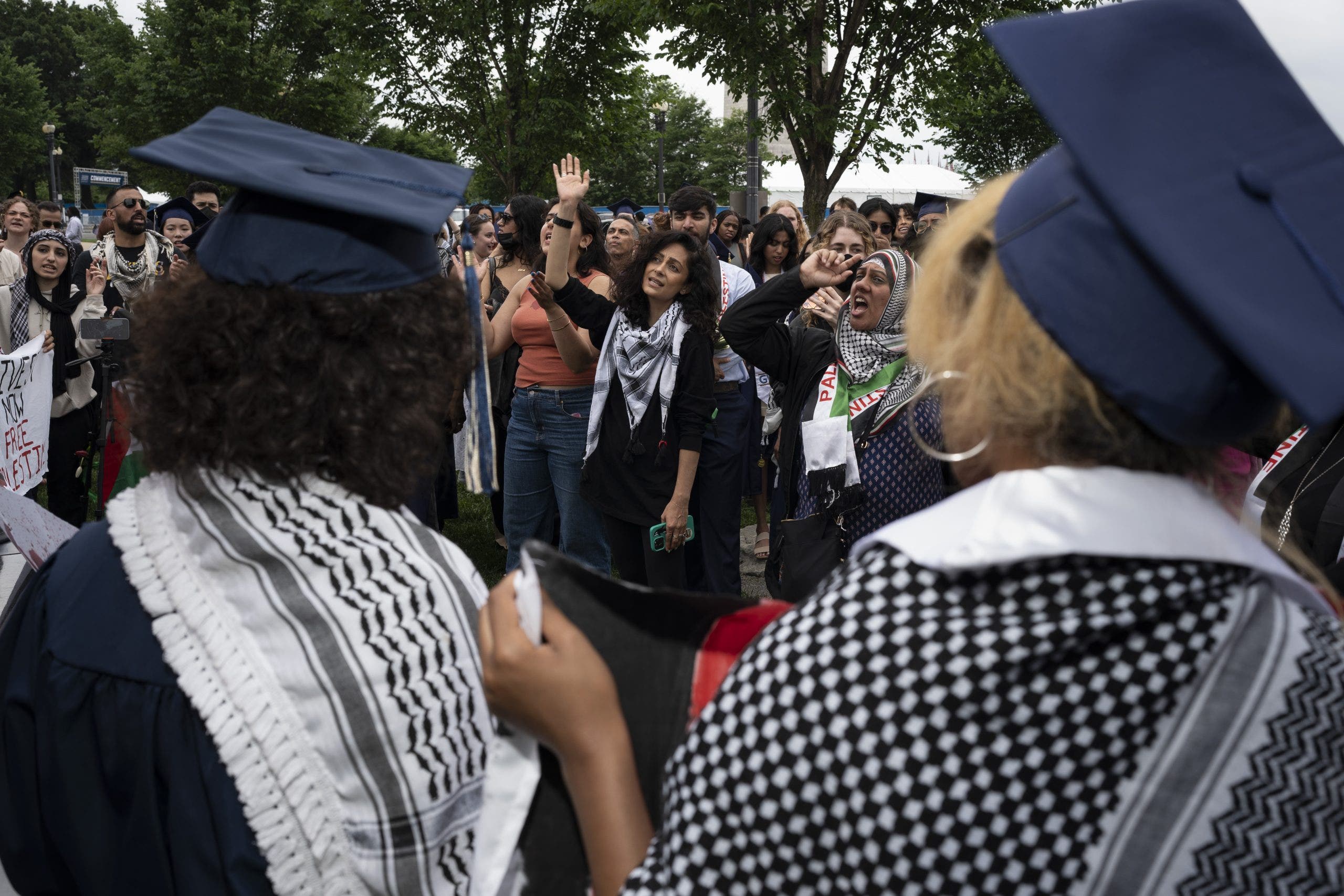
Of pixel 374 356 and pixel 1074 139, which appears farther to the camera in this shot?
pixel 374 356

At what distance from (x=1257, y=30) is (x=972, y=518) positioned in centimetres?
53

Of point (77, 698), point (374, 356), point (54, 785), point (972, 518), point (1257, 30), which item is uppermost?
point (1257, 30)

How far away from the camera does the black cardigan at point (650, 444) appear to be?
452 cm

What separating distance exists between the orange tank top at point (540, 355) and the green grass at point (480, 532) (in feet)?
4.32

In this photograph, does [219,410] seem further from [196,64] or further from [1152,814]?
[196,64]

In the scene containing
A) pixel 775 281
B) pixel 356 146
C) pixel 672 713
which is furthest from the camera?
pixel 775 281

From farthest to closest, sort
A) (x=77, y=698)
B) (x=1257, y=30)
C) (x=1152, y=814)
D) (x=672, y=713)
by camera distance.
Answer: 1. (x=77, y=698)
2. (x=672, y=713)
3. (x=1257, y=30)
4. (x=1152, y=814)

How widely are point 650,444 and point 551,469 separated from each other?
66 centimetres

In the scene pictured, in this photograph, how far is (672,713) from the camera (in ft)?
3.89

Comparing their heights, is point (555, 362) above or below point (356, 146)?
below

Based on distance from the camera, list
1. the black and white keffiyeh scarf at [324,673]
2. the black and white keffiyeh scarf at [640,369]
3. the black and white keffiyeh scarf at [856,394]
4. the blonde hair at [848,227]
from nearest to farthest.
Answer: the black and white keffiyeh scarf at [324,673] → the black and white keffiyeh scarf at [856,394] → the blonde hair at [848,227] → the black and white keffiyeh scarf at [640,369]

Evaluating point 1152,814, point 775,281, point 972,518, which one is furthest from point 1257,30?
point 775,281

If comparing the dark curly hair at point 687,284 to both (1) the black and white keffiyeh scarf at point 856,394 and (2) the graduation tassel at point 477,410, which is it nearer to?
(1) the black and white keffiyeh scarf at point 856,394

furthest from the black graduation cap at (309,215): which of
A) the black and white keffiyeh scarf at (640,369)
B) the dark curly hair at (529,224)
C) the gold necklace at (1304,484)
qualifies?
the dark curly hair at (529,224)
